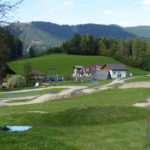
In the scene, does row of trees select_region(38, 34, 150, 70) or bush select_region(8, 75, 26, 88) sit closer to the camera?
bush select_region(8, 75, 26, 88)

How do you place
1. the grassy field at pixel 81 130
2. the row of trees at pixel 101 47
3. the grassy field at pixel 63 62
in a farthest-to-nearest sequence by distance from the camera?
the row of trees at pixel 101 47, the grassy field at pixel 63 62, the grassy field at pixel 81 130

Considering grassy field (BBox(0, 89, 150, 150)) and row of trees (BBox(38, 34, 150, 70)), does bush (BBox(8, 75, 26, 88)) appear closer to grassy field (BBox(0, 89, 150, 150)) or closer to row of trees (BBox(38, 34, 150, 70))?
grassy field (BBox(0, 89, 150, 150))

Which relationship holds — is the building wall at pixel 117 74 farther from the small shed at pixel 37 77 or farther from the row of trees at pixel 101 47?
the row of trees at pixel 101 47

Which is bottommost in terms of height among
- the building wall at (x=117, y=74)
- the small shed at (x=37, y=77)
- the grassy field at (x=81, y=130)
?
the building wall at (x=117, y=74)

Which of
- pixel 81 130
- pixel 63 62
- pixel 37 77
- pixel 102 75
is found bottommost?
pixel 102 75

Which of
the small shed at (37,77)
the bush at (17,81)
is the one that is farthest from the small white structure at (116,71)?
the bush at (17,81)

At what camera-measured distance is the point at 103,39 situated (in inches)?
6545

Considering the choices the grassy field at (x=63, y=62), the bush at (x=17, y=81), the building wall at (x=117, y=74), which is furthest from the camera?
the grassy field at (x=63, y=62)

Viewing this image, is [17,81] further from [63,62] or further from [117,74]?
[63,62]

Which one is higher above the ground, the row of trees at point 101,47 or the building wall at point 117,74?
the row of trees at point 101,47

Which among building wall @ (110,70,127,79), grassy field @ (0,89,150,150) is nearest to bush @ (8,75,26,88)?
building wall @ (110,70,127,79)

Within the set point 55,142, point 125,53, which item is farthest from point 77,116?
point 125,53

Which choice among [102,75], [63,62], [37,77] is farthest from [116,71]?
[63,62]

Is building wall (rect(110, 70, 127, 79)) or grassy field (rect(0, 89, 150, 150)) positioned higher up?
grassy field (rect(0, 89, 150, 150))
